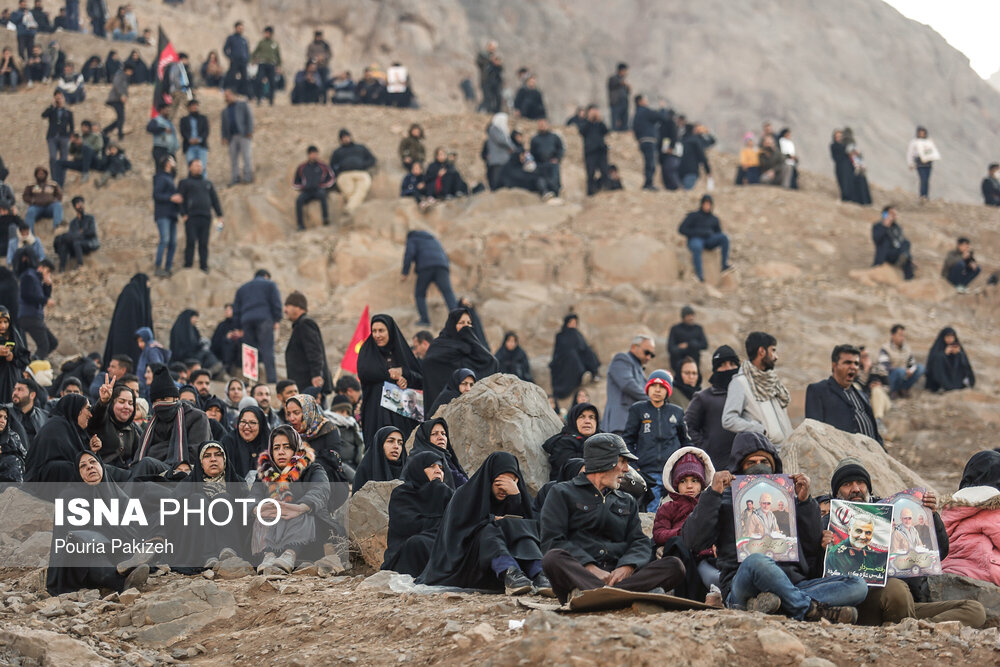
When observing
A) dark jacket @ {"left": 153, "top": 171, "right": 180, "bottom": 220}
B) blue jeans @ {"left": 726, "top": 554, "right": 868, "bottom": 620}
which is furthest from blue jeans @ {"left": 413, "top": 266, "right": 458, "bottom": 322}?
blue jeans @ {"left": 726, "top": 554, "right": 868, "bottom": 620}

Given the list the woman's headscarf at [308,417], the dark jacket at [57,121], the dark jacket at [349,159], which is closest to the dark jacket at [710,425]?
the woman's headscarf at [308,417]

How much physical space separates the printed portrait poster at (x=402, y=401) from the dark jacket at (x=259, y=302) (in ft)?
14.5

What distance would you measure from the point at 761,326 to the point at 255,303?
287 inches

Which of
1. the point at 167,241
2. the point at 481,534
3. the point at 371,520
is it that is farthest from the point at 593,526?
the point at 167,241

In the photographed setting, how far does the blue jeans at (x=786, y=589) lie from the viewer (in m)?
5.94

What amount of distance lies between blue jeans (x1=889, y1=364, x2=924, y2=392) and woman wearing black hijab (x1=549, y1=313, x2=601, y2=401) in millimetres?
3921

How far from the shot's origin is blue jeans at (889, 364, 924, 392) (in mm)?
15727

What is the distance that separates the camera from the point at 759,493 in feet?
20.4

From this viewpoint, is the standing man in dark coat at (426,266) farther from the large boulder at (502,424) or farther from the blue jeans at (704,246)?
the large boulder at (502,424)

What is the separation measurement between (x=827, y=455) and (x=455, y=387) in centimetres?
315

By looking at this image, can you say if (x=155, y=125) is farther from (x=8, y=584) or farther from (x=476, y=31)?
(x=476, y=31)

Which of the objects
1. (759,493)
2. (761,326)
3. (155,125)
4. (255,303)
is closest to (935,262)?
(761,326)

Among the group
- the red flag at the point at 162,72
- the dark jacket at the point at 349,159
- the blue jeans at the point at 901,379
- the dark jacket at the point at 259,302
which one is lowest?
the blue jeans at the point at 901,379

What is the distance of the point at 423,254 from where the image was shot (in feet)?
53.6
